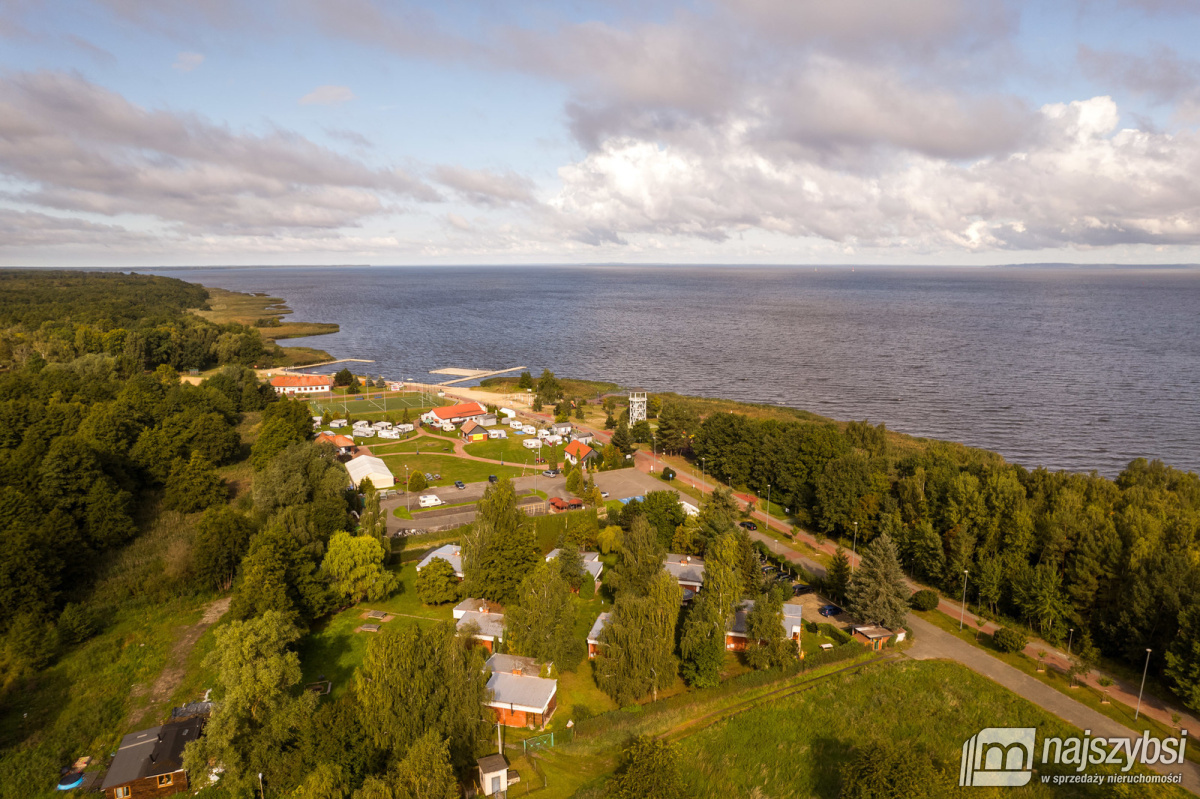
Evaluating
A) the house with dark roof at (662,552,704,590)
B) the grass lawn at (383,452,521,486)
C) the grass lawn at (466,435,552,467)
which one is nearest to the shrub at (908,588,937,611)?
the house with dark roof at (662,552,704,590)

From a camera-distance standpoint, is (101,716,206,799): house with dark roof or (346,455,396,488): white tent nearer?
(101,716,206,799): house with dark roof

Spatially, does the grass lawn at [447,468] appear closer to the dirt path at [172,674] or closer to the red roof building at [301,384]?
the dirt path at [172,674]

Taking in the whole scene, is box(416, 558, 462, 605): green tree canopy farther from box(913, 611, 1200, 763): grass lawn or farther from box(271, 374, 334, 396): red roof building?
box(271, 374, 334, 396): red roof building

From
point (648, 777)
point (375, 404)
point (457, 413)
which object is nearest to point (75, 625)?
point (648, 777)

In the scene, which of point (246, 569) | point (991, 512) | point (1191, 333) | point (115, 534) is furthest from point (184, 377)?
point (1191, 333)

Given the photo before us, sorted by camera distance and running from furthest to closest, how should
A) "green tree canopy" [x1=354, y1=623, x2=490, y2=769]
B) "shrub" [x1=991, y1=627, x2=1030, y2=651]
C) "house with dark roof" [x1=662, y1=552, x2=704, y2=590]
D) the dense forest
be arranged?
"house with dark roof" [x1=662, y1=552, x2=704, y2=590] → "shrub" [x1=991, y1=627, x2=1030, y2=651] → the dense forest → "green tree canopy" [x1=354, y1=623, x2=490, y2=769]

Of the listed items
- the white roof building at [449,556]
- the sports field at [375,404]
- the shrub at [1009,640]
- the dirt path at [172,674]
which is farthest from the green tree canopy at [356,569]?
the sports field at [375,404]

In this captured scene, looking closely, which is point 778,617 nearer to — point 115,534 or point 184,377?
point 115,534

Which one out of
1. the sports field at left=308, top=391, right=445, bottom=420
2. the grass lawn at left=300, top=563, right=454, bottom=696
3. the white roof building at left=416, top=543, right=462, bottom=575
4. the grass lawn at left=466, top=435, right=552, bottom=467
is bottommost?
the grass lawn at left=300, top=563, right=454, bottom=696

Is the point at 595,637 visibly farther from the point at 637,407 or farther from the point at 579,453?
the point at 637,407
